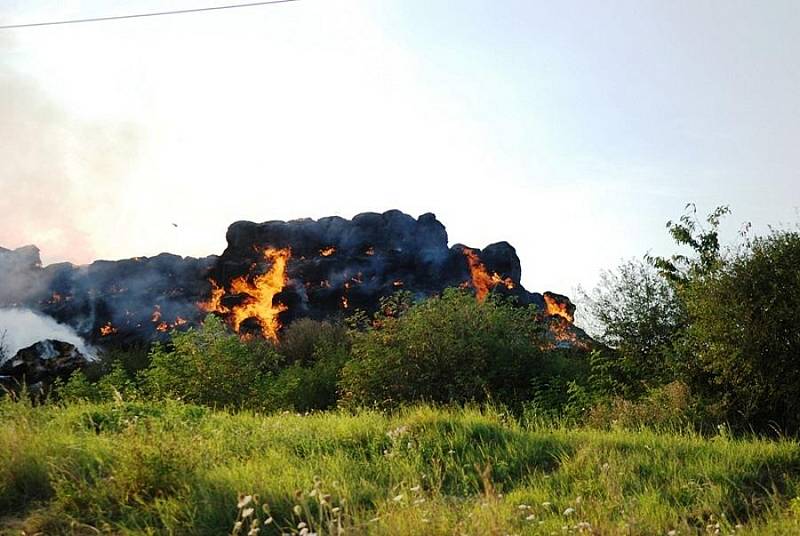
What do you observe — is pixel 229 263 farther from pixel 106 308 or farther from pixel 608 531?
pixel 608 531

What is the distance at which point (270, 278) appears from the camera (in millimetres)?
69688

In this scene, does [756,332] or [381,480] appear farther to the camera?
[756,332]

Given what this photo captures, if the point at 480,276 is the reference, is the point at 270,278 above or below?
above

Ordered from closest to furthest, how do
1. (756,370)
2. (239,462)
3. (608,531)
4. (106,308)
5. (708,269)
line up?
(608,531), (239,462), (756,370), (708,269), (106,308)

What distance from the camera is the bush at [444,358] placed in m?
18.1

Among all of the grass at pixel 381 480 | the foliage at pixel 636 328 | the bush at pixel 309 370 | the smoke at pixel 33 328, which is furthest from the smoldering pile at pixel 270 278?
the grass at pixel 381 480

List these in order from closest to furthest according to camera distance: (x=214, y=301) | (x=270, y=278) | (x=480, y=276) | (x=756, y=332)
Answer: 1. (x=756, y=332)
2. (x=214, y=301)
3. (x=270, y=278)
4. (x=480, y=276)

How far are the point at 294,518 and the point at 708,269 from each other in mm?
13977

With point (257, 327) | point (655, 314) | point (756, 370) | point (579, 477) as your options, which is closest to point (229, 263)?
point (257, 327)

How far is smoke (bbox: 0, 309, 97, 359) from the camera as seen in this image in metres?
64.1

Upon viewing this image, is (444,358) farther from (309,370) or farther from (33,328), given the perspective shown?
(33,328)

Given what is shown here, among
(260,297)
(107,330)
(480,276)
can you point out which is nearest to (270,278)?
(260,297)

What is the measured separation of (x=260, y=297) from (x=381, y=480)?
62439 mm

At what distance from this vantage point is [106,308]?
70.5 m
